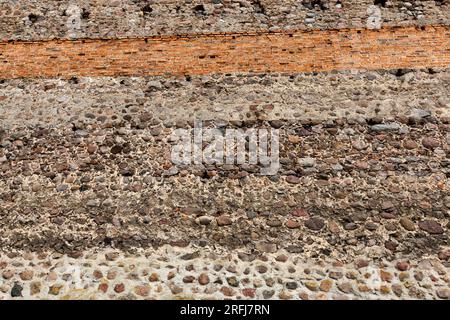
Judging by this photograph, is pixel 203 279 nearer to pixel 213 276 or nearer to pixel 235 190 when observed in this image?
pixel 213 276

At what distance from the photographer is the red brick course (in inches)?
269

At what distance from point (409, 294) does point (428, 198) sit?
4.27 ft

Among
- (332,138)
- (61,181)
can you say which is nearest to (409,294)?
(332,138)

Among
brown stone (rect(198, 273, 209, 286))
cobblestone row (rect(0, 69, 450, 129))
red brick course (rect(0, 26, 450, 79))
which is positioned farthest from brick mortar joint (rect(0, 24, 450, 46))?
brown stone (rect(198, 273, 209, 286))

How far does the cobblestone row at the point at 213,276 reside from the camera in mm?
5035

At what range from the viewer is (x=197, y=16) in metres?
7.48

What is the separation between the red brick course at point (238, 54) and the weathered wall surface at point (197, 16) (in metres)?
0.23

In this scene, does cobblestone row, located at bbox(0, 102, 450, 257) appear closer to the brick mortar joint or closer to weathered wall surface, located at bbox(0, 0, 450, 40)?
the brick mortar joint

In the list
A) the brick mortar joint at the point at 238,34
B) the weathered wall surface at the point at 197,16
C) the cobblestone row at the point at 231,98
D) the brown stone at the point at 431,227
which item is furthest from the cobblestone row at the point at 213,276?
the weathered wall surface at the point at 197,16

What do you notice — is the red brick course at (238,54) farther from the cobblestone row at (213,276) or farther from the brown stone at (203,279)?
the brown stone at (203,279)

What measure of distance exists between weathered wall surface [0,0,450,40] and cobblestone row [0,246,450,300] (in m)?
3.86

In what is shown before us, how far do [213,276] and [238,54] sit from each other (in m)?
3.57

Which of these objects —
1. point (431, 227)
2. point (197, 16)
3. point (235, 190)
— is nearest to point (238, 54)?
point (197, 16)

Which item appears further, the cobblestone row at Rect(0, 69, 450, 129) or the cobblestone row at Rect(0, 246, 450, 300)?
the cobblestone row at Rect(0, 69, 450, 129)
